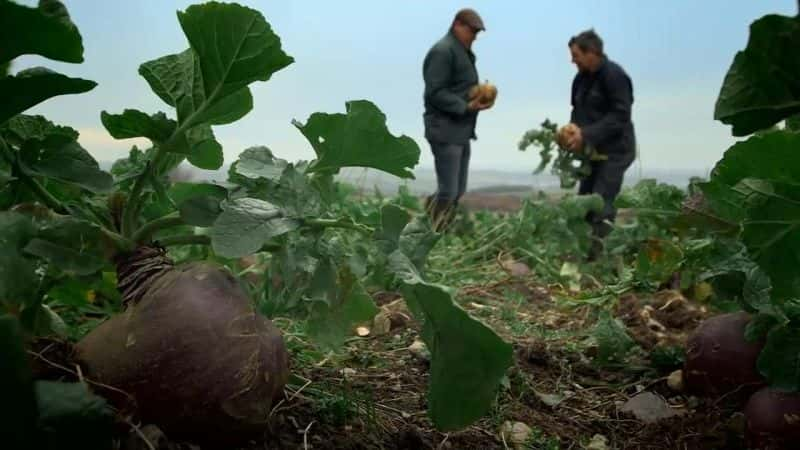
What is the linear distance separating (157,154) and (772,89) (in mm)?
826

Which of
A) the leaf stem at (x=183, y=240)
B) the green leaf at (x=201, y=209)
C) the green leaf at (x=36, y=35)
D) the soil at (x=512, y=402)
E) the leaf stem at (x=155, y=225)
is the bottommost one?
the soil at (x=512, y=402)

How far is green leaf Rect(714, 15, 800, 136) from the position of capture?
0.99 metres

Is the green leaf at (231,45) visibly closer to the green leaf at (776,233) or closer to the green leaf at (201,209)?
the green leaf at (201,209)

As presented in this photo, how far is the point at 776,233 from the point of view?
1.11 metres

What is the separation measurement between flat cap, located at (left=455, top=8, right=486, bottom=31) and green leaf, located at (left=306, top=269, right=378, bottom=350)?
3720mm

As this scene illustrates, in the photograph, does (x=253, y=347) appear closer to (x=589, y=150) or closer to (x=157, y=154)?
(x=157, y=154)

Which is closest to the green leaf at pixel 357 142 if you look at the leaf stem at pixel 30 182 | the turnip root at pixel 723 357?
the leaf stem at pixel 30 182

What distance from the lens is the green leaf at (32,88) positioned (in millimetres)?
1009

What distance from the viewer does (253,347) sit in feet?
3.42

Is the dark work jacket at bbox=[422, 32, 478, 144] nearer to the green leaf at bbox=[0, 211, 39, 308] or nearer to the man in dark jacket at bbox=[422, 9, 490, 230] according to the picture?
the man in dark jacket at bbox=[422, 9, 490, 230]

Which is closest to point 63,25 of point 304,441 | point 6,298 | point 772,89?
point 6,298

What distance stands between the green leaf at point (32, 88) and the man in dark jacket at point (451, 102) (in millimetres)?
3541

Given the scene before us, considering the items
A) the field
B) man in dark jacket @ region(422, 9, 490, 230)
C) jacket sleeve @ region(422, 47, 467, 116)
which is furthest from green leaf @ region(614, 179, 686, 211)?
jacket sleeve @ region(422, 47, 467, 116)

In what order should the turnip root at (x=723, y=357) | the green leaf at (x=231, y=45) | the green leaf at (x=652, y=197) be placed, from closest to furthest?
the green leaf at (x=231, y=45), the turnip root at (x=723, y=357), the green leaf at (x=652, y=197)
